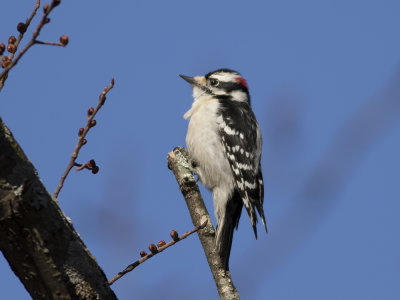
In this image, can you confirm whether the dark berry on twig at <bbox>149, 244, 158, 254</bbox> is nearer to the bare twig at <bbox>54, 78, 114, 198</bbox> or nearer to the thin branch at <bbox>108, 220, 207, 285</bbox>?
the thin branch at <bbox>108, 220, 207, 285</bbox>

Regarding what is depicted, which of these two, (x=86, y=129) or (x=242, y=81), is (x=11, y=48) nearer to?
(x=86, y=129)

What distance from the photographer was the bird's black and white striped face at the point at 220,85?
6480 millimetres

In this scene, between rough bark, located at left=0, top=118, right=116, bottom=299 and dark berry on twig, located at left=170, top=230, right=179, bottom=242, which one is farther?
dark berry on twig, located at left=170, top=230, right=179, bottom=242

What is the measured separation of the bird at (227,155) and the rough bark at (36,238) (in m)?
2.81

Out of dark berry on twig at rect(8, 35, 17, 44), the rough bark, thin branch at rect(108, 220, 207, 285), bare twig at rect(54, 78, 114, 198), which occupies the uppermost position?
dark berry on twig at rect(8, 35, 17, 44)

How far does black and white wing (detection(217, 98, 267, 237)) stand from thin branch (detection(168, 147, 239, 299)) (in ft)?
Answer: 4.00

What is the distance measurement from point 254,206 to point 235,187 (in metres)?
0.35

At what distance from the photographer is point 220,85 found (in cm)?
653

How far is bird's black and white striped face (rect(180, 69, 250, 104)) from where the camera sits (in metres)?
6.48

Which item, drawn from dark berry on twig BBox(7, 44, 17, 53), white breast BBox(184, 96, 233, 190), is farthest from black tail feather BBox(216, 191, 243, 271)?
dark berry on twig BBox(7, 44, 17, 53)

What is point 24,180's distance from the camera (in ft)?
6.28

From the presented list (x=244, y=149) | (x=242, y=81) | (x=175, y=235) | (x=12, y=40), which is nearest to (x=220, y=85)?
(x=242, y=81)

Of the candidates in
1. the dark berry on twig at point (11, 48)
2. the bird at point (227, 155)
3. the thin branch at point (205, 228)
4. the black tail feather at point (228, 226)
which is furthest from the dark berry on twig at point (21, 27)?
the bird at point (227, 155)

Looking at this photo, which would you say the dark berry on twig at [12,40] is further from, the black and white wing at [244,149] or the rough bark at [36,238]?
the black and white wing at [244,149]
